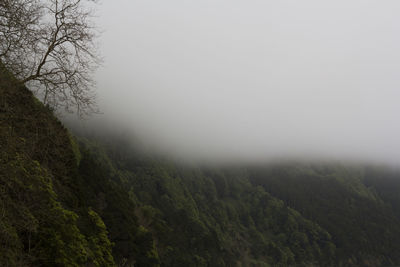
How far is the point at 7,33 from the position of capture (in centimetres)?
652

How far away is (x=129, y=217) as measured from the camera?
1932 inches

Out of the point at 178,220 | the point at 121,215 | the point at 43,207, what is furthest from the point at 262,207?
the point at 43,207

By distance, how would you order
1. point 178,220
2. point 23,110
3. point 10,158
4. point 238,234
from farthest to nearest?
point 238,234
point 178,220
point 23,110
point 10,158

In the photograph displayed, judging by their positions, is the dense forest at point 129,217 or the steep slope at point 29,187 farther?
the dense forest at point 129,217

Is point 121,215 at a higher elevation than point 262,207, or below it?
higher

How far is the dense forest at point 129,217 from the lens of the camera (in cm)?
670

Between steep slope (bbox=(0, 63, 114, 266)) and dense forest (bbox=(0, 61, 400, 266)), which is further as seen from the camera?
dense forest (bbox=(0, 61, 400, 266))

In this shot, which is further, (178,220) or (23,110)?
(178,220)

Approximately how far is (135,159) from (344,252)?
134 metres

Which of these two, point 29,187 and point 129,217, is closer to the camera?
point 29,187

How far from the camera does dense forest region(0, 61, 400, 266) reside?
6.70 m

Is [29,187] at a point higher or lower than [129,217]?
higher

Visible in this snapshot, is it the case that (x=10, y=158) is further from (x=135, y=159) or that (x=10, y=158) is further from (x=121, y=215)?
(x=135, y=159)

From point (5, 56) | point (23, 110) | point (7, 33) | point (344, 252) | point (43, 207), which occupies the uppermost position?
point (7, 33)
